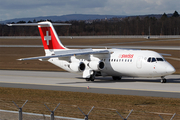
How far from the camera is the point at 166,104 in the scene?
1812 centimetres

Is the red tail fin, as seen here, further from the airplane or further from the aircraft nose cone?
the aircraft nose cone

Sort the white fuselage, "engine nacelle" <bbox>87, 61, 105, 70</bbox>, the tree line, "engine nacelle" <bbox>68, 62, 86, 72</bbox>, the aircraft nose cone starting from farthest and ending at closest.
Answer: the tree line < "engine nacelle" <bbox>68, 62, 86, 72</bbox> < "engine nacelle" <bbox>87, 61, 105, 70</bbox> < the white fuselage < the aircraft nose cone

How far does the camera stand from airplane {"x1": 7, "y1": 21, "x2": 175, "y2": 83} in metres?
27.6

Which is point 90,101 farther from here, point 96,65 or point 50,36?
point 50,36

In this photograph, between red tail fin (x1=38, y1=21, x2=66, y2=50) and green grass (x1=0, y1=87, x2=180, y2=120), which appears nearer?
green grass (x1=0, y1=87, x2=180, y2=120)

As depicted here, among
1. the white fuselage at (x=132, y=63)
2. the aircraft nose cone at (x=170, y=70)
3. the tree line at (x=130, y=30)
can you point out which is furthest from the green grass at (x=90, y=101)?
the tree line at (x=130, y=30)

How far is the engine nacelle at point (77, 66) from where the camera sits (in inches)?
1220

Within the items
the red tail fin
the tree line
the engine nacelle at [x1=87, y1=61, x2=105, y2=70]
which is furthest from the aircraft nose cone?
the tree line

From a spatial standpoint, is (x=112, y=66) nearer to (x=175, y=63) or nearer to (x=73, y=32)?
(x=175, y=63)

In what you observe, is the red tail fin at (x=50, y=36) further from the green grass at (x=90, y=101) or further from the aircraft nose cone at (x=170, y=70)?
the aircraft nose cone at (x=170, y=70)

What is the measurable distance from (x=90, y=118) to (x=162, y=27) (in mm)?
182593

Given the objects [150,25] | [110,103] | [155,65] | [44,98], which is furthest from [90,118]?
[150,25]

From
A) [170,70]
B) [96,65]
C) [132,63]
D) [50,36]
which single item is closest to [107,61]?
[96,65]

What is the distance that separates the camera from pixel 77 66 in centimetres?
3097
